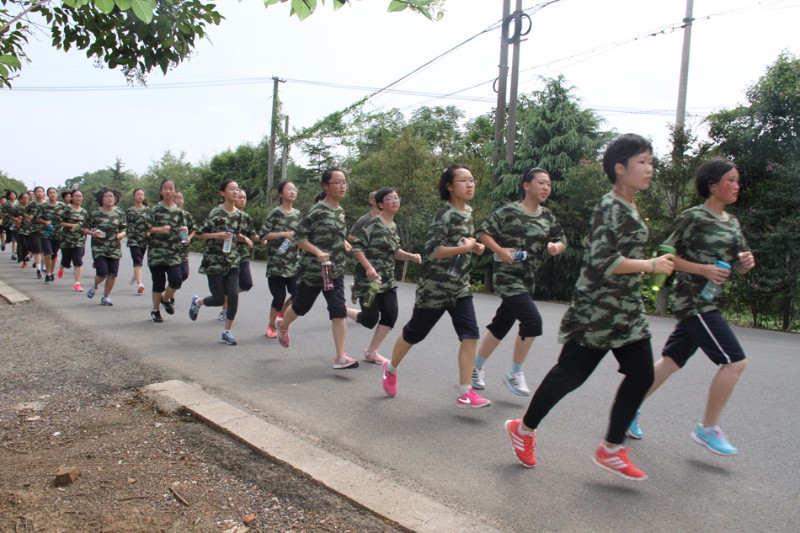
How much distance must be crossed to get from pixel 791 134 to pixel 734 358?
1019cm

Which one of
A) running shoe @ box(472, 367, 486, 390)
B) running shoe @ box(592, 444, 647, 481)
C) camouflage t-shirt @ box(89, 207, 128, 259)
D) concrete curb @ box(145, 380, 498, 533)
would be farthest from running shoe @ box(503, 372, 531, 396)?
camouflage t-shirt @ box(89, 207, 128, 259)

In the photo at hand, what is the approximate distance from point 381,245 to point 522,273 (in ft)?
5.83

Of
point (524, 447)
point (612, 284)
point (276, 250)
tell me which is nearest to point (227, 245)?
point (276, 250)

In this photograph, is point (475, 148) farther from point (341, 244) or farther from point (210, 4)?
point (210, 4)

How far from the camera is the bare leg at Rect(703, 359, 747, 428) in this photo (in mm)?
3783

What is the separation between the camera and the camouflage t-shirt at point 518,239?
491 centimetres

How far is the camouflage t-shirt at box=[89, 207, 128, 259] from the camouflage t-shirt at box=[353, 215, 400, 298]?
557 cm

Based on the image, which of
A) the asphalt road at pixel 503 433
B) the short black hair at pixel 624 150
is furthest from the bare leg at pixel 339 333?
the short black hair at pixel 624 150

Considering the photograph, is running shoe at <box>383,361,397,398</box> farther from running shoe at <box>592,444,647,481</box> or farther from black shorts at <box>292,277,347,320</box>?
running shoe at <box>592,444,647,481</box>

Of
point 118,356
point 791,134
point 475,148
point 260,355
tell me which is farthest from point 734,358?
point 475,148

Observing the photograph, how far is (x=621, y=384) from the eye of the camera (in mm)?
3492

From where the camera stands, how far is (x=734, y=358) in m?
3.79

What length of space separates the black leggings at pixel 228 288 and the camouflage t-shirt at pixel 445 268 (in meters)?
3.04

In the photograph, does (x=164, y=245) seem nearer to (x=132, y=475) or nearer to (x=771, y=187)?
(x=132, y=475)
